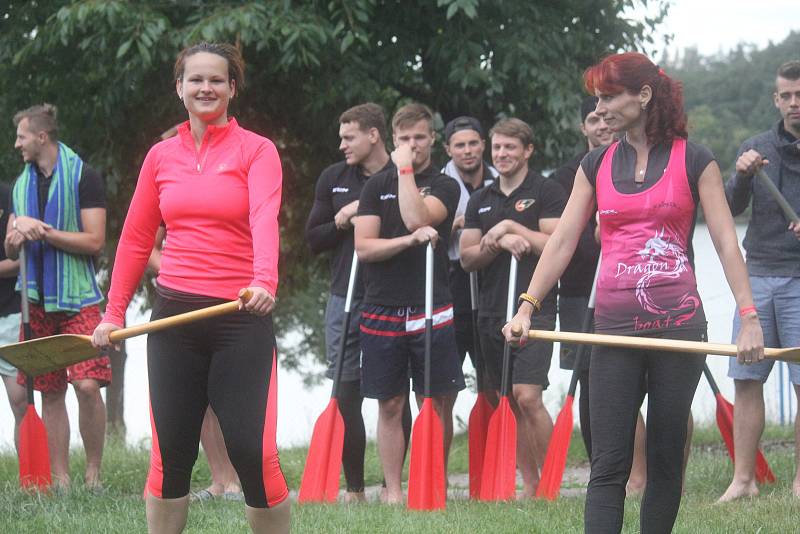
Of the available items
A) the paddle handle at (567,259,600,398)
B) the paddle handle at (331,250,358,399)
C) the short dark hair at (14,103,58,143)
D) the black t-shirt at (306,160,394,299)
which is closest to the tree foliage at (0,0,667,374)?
the short dark hair at (14,103,58,143)

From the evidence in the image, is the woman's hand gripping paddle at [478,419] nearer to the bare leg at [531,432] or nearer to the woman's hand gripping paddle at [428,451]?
the bare leg at [531,432]

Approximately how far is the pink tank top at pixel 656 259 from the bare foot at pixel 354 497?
2.66 metres

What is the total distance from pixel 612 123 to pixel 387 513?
228cm

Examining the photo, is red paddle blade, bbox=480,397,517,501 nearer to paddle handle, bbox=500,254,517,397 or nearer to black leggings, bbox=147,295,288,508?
paddle handle, bbox=500,254,517,397

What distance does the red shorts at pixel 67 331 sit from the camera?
6.51 metres

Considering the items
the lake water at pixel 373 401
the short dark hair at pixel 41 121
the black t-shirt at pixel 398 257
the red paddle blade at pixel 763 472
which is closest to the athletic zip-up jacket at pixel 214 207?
the black t-shirt at pixel 398 257

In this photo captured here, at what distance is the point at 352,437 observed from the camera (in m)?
6.61

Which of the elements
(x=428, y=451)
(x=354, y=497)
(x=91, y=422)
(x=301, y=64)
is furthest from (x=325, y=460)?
(x=301, y=64)

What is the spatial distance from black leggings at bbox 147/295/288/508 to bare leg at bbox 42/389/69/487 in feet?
9.09

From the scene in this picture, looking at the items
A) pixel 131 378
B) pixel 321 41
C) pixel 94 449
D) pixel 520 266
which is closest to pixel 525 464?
pixel 520 266

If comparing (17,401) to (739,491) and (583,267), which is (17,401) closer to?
(583,267)

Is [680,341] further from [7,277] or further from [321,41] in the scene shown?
[321,41]

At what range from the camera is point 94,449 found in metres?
6.63

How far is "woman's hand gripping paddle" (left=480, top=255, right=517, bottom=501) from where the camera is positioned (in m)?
6.11
